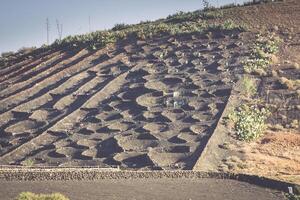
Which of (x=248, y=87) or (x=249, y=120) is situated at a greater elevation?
(x=248, y=87)

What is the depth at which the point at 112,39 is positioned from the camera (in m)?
50.1

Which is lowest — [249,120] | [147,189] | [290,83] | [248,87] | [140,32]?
[147,189]

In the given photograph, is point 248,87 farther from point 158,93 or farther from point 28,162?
point 28,162

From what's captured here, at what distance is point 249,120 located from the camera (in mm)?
31641

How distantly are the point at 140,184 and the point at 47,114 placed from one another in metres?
18.3

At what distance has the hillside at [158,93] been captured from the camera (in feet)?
95.5

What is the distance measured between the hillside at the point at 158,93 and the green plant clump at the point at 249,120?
51 centimetres

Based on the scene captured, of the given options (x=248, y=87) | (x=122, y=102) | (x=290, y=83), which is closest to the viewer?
(x=290, y=83)

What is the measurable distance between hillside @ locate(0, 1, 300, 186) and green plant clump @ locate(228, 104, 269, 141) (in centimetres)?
51

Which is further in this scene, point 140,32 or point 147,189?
point 140,32

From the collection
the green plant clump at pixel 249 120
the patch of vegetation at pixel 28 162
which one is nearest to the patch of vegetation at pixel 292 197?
the green plant clump at pixel 249 120

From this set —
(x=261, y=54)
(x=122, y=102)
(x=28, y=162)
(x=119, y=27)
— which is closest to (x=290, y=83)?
(x=261, y=54)

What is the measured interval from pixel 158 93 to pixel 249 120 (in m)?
8.37

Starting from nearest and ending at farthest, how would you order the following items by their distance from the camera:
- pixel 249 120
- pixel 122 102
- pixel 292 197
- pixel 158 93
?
pixel 292 197, pixel 249 120, pixel 122 102, pixel 158 93
